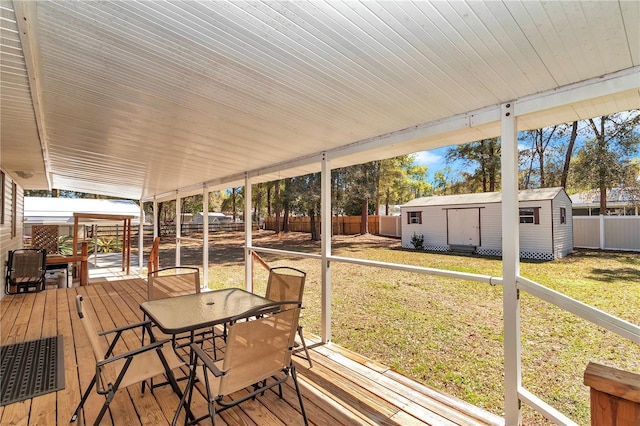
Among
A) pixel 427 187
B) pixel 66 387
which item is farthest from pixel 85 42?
pixel 427 187

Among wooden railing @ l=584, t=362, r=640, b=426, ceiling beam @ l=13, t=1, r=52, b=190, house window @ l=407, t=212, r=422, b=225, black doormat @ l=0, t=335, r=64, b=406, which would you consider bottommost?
black doormat @ l=0, t=335, r=64, b=406

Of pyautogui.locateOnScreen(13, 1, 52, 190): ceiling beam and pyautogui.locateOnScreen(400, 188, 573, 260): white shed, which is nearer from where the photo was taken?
pyautogui.locateOnScreen(13, 1, 52, 190): ceiling beam

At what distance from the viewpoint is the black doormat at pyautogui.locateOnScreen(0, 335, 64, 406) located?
2.49 m

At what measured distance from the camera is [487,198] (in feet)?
38.2

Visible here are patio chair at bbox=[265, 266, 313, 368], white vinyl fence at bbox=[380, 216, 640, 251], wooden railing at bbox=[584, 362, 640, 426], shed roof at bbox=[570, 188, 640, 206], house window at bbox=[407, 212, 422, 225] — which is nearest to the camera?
wooden railing at bbox=[584, 362, 640, 426]

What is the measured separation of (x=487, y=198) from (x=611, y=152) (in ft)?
13.4

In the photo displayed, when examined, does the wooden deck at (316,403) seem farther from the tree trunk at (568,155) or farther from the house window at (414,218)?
the tree trunk at (568,155)

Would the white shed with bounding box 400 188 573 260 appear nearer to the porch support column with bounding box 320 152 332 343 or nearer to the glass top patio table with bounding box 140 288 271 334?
the porch support column with bounding box 320 152 332 343

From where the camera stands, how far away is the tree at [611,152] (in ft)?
33.0

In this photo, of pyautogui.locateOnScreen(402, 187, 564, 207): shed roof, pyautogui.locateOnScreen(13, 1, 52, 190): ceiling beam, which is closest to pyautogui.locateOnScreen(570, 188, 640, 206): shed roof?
pyautogui.locateOnScreen(402, 187, 564, 207): shed roof

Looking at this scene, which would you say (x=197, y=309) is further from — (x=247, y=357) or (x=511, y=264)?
(x=511, y=264)

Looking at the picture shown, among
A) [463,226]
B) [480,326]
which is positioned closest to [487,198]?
[463,226]

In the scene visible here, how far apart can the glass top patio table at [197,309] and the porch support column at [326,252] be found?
899mm

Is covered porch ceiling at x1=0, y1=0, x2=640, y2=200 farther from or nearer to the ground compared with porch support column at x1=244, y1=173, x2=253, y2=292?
farther from the ground
